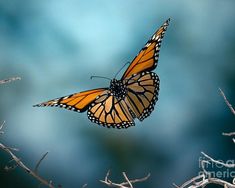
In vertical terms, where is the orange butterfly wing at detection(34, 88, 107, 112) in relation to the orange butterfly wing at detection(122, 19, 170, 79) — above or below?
below

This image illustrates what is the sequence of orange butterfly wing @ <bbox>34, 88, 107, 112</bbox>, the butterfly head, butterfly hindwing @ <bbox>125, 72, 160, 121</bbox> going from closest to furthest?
orange butterfly wing @ <bbox>34, 88, 107, 112</bbox>, butterfly hindwing @ <bbox>125, 72, 160, 121</bbox>, the butterfly head

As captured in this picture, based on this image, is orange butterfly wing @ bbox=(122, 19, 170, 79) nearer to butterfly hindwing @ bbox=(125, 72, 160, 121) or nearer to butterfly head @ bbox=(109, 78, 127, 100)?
butterfly hindwing @ bbox=(125, 72, 160, 121)

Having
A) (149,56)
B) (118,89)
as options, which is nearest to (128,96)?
(118,89)

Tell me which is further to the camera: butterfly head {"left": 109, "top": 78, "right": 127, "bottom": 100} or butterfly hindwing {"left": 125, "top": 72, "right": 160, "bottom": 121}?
butterfly head {"left": 109, "top": 78, "right": 127, "bottom": 100}

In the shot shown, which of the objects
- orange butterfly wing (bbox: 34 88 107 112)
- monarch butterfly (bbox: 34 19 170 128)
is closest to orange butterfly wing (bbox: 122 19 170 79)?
monarch butterfly (bbox: 34 19 170 128)

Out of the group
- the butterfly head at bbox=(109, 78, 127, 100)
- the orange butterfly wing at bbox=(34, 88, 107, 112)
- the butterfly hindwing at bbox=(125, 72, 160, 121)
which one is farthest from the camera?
the butterfly head at bbox=(109, 78, 127, 100)

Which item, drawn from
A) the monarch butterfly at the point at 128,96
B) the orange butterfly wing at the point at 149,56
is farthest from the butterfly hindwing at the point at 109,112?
the orange butterfly wing at the point at 149,56

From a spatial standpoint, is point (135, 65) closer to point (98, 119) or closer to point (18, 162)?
point (98, 119)

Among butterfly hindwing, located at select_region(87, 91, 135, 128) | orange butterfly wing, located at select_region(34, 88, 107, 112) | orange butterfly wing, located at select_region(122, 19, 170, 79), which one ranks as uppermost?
orange butterfly wing, located at select_region(122, 19, 170, 79)
